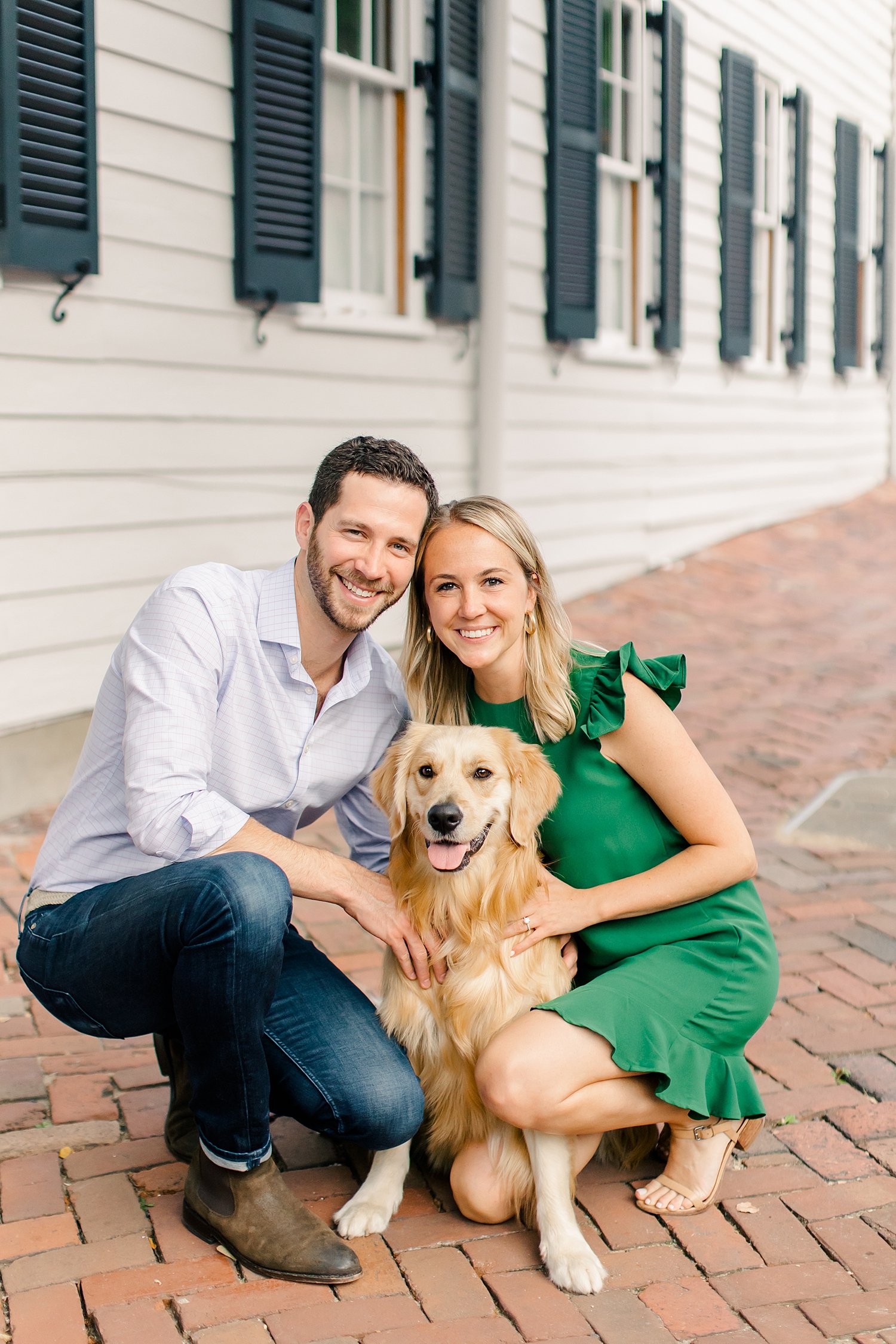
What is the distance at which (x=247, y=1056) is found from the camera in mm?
2336

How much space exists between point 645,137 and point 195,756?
7.63 meters

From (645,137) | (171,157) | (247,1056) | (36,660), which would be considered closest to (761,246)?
(645,137)

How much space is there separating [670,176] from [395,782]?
7.35 metres

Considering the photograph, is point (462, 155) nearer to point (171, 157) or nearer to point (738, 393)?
point (171, 157)

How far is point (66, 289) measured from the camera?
A: 4832 millimetres

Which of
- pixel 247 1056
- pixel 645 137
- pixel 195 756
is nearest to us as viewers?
pixel 247 1056

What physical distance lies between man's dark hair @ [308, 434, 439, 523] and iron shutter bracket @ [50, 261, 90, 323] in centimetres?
245

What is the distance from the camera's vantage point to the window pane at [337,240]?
637 cm

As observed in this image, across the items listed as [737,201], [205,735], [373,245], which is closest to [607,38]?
[737,201]

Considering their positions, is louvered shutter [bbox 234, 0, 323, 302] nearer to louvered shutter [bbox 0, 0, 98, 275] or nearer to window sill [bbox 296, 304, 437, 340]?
window sill [bbox 296, 304, 437, 340]

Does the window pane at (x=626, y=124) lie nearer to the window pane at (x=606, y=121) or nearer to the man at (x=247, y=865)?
the window pane at (x=606, y=121)

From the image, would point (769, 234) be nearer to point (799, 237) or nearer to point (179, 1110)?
point (799, 237)

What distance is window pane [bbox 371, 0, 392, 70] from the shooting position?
6461mm

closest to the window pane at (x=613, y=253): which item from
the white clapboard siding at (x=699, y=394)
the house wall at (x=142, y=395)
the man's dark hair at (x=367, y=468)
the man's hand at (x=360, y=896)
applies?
the white clapboard siding at (x=699, y=394)
